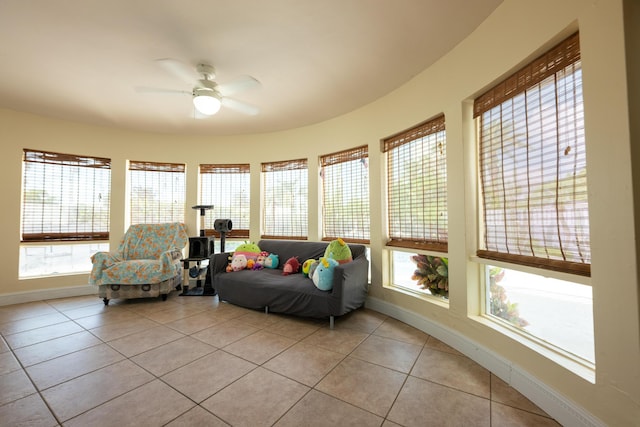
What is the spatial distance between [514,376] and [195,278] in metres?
3.95

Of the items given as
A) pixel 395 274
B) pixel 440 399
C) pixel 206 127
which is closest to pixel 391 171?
pixel 395 274

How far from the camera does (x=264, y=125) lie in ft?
12.8

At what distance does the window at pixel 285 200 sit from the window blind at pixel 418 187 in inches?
56.4

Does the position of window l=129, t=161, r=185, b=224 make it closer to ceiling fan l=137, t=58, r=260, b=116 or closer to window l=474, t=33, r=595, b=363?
ceiling fan l=137, t=58, r=260, b=116

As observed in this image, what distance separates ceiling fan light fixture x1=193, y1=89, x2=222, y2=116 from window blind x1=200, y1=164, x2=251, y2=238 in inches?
75.6

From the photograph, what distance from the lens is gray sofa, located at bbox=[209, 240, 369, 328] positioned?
8.41ft

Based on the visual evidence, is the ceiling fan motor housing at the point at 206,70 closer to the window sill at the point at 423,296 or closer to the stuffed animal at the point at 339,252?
the stuffed animal at the point at 339,252

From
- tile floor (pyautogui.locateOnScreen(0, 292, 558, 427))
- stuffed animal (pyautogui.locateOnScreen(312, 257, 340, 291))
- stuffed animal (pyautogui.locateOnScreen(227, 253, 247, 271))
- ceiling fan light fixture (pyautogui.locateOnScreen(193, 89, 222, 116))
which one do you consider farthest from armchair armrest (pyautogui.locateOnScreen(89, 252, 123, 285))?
stuffed animal (pyautogui.locateOnScreen(312, 257, 340, 291))

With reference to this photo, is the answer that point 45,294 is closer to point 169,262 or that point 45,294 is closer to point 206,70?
point 169,262

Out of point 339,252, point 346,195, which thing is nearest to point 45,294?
point 339,252

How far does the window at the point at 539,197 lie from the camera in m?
1.41

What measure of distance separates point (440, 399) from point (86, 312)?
383cm

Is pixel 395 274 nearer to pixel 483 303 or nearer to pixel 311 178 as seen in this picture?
pixel 483 303

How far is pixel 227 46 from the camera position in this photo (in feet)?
7.03
